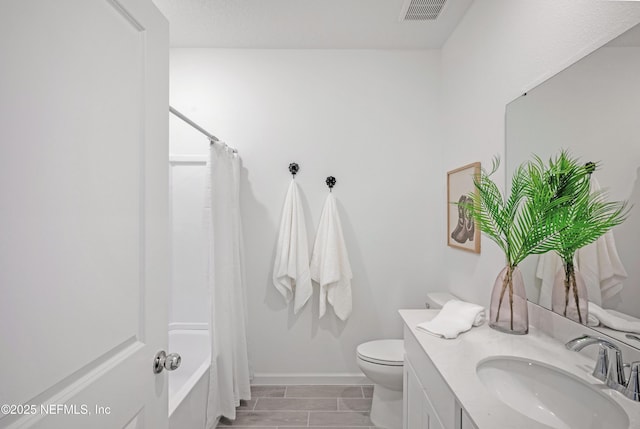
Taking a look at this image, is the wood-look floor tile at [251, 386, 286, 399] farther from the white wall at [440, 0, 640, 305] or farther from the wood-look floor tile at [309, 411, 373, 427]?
the white wall at [440, 0, 640, 305]

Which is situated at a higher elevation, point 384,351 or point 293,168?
point 293,168

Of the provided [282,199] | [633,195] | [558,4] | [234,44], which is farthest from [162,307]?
[234,44]

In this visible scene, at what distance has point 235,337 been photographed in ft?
7.59

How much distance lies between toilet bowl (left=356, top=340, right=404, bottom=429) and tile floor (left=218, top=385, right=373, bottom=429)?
0.11 m

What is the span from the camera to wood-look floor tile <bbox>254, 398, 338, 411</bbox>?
2.35 m

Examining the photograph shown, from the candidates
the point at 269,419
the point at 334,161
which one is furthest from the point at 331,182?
the point at 269,419

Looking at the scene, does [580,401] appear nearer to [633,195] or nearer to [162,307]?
[633,195]

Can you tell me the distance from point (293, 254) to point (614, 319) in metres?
1.84

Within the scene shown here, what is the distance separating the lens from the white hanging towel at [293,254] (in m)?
2.57

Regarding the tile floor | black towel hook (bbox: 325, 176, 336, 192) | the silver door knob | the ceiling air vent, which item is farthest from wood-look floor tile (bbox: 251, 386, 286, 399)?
the ceiling air vent

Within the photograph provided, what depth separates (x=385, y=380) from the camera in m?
2.06

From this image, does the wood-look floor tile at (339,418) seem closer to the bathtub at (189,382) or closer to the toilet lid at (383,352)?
the toilet lid at (383,352)

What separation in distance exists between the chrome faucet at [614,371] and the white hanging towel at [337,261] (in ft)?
5.40

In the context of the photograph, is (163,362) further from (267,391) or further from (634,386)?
(267,391)
